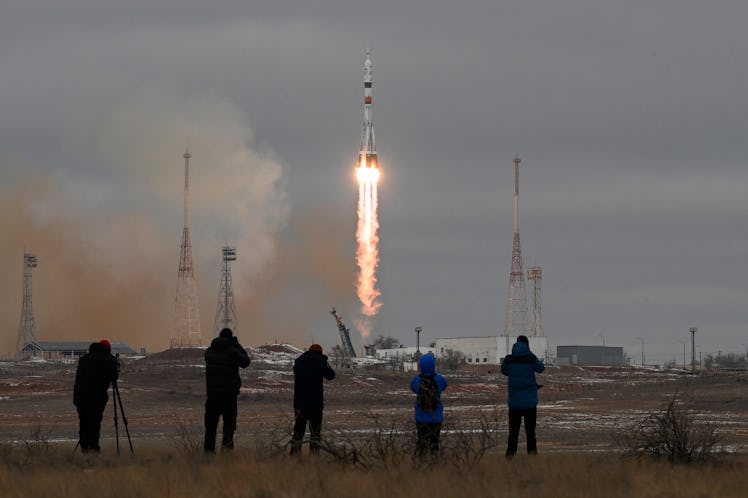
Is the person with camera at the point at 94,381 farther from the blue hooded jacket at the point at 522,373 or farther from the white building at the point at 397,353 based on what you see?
the white building at the point at 397,353

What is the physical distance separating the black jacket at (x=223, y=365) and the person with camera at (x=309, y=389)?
96 centimetres

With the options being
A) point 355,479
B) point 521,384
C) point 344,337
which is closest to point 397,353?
point 344,337

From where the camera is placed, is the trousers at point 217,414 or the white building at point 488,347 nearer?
the trousers at point 217,414

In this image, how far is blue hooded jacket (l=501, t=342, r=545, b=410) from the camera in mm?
22859

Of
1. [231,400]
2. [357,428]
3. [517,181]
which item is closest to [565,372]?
[517,181]

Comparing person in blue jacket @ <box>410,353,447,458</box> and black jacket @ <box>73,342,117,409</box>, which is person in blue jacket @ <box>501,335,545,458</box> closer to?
person in blue jacket @ <box>410,353,447,458</box>

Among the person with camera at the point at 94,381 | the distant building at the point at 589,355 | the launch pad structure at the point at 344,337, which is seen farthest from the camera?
the distant building at the point at 589,355

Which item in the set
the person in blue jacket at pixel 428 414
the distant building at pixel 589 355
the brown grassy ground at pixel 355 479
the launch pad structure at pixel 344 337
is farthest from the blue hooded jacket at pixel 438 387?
the distant building at pixel 589 355

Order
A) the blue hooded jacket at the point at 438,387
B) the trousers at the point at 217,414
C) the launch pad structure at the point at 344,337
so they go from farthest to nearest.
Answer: the launch pad structure at the point at 344,337
the trousers at the point at 217,414
the blue hooded jacket at the point at 438,387

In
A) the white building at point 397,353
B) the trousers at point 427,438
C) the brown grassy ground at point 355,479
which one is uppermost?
the white building at point 397,353

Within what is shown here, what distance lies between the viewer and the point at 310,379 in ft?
76.1

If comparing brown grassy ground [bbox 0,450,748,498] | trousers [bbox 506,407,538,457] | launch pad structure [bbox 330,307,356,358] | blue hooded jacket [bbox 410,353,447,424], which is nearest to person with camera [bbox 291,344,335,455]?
brown grassy ground [bbox 0,450,748,498]

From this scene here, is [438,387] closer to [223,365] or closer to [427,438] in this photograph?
[427,438]

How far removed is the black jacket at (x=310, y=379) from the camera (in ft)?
75.6
